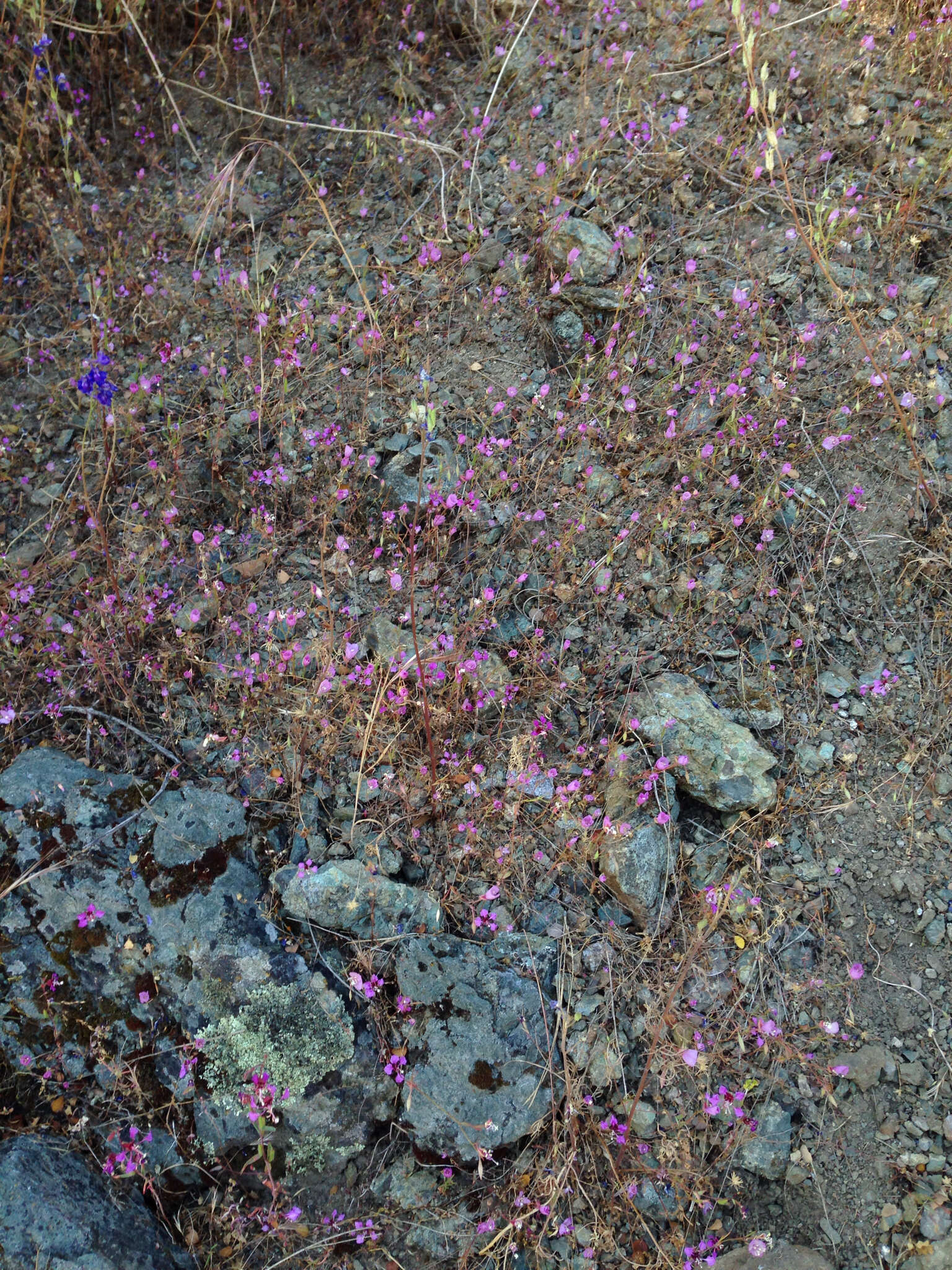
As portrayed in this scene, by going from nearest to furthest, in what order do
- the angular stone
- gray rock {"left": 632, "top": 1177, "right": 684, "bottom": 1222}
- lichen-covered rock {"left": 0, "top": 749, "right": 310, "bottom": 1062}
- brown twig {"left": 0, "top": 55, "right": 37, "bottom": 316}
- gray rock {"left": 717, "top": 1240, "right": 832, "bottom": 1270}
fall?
gray rock {"left": 717, "top": 1240, "right": 832, "bottom": 1270}
gray rock {"left": 632, "top": 1177, "right": 684, "bottom": 1222}
lichen-covered rock {"left": 0, "top": 749, "right": 310, "bottom": 1062}
the angular stone
brown twig {"left": 0, "top": 55, "right": 37, "bottom": 316}

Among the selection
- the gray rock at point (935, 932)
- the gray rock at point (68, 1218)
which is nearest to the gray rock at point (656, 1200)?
the gray rock at point (935, 932)

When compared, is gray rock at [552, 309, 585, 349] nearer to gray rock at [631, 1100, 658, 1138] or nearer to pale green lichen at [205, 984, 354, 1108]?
pale green lichen at [205, 984, 354, 1108]

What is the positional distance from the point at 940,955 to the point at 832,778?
2.12 feet

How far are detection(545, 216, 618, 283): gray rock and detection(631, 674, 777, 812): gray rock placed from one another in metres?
2.01

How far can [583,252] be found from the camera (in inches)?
150

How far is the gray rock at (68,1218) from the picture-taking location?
225cm

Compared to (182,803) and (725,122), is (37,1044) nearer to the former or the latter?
(182,803)

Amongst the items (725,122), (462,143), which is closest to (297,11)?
(462,143)

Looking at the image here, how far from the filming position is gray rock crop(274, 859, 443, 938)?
275 centimetres

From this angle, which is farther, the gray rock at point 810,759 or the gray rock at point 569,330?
the gray rock at point 569,330

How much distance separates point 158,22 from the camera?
4566 mm

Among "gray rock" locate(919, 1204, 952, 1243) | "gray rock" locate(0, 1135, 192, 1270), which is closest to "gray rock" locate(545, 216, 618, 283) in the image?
"gray rock" locate(919, 1204, 952, 1243)

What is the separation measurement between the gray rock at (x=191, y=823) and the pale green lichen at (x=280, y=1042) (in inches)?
20.1

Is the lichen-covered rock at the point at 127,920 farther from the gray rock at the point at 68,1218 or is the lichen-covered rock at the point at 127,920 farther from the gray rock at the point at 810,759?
the gray rock at the point at 810,759
